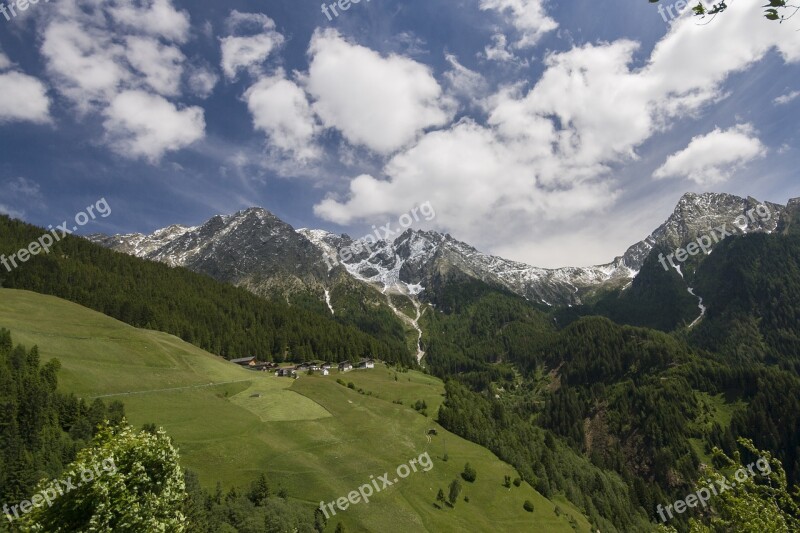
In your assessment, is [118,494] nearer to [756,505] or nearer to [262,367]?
[756,505]

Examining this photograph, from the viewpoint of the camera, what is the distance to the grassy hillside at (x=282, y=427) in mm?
83062

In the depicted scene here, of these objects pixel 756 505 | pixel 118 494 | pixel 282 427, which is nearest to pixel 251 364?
pixel 282 427

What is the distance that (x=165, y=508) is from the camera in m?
25.2

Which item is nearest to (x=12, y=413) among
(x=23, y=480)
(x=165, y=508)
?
(x=23, y=480)

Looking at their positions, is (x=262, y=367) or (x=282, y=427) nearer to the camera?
(x=282, y=427)

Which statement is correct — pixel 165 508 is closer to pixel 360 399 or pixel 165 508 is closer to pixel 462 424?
pixel 360 399

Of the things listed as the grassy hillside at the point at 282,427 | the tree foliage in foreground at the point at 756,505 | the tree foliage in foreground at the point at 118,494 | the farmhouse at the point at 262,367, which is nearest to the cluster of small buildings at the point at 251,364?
the farmhouse at the point at 262,367

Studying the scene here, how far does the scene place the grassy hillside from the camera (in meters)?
83.1

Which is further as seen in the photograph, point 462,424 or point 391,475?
point 462,424

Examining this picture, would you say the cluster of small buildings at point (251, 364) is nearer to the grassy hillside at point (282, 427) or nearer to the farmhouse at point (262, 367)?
the farmhouse at point (262, 367)

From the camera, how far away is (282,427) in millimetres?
103500

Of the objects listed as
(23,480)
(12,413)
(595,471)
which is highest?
(12,413)

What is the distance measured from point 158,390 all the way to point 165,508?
9293cm

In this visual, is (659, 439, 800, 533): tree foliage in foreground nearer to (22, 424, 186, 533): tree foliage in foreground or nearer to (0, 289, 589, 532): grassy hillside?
(22, 424, 186, 533): tree foliage in foreground
